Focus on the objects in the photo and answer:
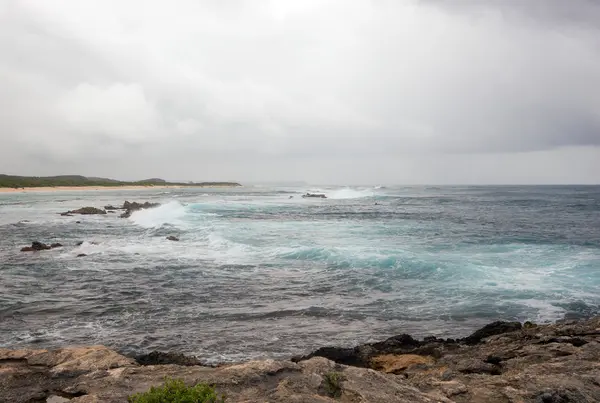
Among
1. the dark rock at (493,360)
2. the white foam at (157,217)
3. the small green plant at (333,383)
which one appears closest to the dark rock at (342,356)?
the dark rock at (493,360)

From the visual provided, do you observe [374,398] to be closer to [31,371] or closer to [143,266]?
[31,371]

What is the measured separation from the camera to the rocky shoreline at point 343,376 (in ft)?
22.4

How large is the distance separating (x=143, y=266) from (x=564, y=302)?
19833mm

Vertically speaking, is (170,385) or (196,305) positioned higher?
(170,385)

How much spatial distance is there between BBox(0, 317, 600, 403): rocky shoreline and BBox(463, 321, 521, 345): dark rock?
1.29 meters

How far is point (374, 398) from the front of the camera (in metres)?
6.68

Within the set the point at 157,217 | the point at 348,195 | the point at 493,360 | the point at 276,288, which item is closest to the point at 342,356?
the point at 493,360

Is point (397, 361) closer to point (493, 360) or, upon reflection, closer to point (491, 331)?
point (493, 360)

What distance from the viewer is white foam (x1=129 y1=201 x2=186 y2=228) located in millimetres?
43797

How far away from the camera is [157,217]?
48219 millimetres

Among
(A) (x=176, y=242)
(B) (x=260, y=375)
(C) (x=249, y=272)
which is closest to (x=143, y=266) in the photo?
(C) (x=249, y=272)

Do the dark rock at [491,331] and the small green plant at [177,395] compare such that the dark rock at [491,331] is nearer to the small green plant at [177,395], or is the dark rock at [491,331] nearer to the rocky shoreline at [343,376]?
the rocky shoreline at [343,376]

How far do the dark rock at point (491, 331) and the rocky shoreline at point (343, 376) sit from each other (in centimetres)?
129

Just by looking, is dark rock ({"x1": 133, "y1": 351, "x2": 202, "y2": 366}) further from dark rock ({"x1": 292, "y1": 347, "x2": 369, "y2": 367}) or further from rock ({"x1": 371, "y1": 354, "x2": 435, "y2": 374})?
rock ({"x1": 371, "y1": 354, "x2": 435, "y2": 374})
